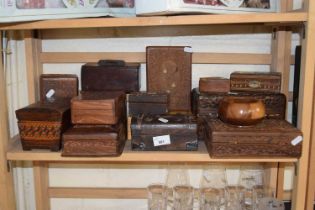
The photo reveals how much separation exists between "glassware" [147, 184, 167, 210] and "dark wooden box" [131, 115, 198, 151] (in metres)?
0.31

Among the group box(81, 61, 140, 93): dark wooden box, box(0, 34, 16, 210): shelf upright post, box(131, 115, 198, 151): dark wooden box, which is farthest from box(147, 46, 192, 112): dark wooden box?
box(0, 34, 16, 210): shelf upright post

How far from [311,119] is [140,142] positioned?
0.47m

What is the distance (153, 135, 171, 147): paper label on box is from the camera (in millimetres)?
1013

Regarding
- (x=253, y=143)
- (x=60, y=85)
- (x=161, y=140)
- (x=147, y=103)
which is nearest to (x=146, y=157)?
(x=161, y=140)

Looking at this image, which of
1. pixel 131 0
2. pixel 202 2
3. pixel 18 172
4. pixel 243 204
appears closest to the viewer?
pixel 202 2

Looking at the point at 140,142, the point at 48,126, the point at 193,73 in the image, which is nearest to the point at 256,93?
the point at 193,73

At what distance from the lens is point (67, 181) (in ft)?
4.53

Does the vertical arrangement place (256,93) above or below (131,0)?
below

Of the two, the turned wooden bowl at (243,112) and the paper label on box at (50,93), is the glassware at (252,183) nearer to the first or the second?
the turned wooden bowl at (243,112)

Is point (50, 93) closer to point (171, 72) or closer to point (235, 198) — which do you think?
point (171, 72)

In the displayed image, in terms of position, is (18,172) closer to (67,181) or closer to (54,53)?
(67,181)

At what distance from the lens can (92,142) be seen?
3.23 feet

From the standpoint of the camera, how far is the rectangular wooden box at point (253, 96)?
3.56 feet

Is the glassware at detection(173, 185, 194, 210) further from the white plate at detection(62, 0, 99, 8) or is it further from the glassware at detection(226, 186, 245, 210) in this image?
the white plate at detection(62, 0, 99, 8)
